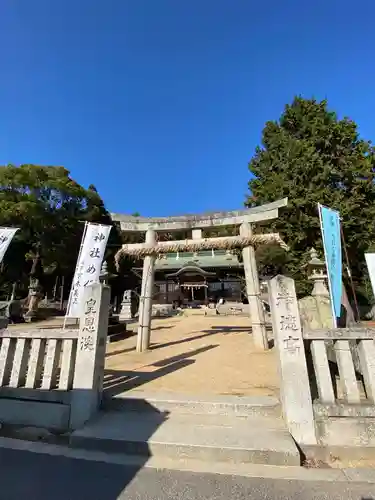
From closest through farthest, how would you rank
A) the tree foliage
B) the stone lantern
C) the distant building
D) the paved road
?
the paved road < the stone lantern < the tree foliage < the distant building

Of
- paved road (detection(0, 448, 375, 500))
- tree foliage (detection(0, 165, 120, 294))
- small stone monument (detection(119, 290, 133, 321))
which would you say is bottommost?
paved road (detection(0, 448, 375, 500))

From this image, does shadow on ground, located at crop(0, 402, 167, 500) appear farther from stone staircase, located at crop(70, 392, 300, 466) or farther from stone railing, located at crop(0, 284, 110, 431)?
stone railing, located at crop(0, 284, 110, 431)

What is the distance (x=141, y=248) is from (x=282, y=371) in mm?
5828

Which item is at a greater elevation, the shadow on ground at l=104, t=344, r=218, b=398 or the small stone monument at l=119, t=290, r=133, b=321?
the small stone monument at l=119, t=290, r=133, b=321

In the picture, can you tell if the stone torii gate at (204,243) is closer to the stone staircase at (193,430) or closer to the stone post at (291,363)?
the stone staircase at (193,430)

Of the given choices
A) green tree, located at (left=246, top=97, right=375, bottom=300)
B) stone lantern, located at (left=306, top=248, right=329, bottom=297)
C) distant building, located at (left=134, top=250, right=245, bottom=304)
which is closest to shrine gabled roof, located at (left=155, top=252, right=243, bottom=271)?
distant building, located at (left=134, top=250, right=245, bottom=304)

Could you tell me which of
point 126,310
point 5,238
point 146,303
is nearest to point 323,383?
point 146,303

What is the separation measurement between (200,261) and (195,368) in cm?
1950

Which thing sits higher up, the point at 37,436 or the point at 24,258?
the point at 24,258

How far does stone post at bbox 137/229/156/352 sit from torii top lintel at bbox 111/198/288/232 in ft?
1.18

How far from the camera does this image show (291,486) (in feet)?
7.42

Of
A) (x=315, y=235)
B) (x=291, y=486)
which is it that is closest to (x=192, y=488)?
(x=291, y=486)

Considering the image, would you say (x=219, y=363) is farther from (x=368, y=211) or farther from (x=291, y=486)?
(x=368, y=211)

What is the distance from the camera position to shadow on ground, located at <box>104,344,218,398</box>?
424cm
